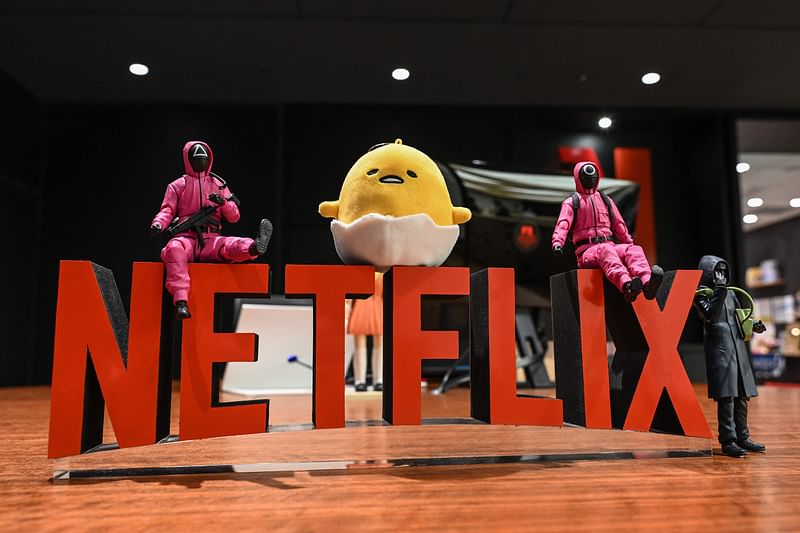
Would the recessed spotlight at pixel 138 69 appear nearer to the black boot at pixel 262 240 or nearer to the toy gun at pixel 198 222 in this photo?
the toy gun at pixel 198 222

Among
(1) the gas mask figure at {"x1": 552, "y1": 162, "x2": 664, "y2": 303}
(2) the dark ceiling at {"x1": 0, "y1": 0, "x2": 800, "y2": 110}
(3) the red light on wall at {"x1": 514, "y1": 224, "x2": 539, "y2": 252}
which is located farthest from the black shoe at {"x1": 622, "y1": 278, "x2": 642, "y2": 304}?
(2) the dark ceiling at {"x1": 0, "y1": 0, "x2": 800, "y2": 110}

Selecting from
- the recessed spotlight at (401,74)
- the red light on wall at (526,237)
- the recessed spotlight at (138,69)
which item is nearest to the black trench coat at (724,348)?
the red light on wall at (526,237)

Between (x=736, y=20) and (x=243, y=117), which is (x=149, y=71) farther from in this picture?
(x=736, y=20)

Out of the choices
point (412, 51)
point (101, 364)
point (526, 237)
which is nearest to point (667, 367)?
point (101, 364)

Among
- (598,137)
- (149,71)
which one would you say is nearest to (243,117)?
(149,71)

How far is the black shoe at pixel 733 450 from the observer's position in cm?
101

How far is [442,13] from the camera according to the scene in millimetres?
2771

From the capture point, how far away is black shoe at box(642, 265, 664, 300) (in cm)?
97

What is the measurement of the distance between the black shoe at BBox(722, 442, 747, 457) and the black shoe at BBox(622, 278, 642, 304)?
33 cm

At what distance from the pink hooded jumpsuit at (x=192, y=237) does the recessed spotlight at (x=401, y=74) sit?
2.48m

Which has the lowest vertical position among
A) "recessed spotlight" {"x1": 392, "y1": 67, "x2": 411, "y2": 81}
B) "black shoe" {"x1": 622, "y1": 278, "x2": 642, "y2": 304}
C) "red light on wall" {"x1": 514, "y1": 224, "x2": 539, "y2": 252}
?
"black shoe" {"x1": 622, "y1": 278, "x2": 642, "y2": 304}

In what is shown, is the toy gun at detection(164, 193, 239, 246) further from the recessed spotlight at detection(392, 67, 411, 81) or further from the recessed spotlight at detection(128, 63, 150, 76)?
the recessed spotlight at detection(128, 63, 150, 76)

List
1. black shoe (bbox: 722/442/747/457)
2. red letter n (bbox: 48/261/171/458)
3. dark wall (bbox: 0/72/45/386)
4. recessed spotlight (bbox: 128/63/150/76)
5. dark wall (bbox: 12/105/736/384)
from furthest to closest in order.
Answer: dark wall (bbox: 12/105/736/384)
dark wall (bbox: 0/72/45/386)
recessed spotlight (bbox: 128/63/150/76)
black shoe (bbox: 722/442/747/457)
red letter n (bbox: 48/261/171/458)

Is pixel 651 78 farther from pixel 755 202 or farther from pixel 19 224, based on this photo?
pixel 19 224
